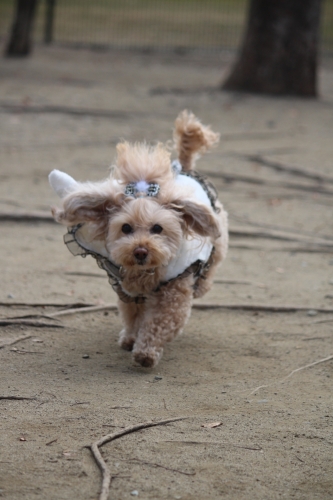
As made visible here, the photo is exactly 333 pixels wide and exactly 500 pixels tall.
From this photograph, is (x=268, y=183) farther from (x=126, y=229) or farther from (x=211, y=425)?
(x=211, y=425)

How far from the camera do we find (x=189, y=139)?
480 cm

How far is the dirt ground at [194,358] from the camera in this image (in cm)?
303

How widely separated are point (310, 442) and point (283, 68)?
1002 cm

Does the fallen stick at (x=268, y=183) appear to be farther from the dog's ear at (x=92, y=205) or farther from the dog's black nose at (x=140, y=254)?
the dog's black nose at (x=140, y=254)

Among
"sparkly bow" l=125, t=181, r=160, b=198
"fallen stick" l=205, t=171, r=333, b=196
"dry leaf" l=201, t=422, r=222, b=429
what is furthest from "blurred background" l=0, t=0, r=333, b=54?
"dry leaf" l=201, t=422, r=222, b=429

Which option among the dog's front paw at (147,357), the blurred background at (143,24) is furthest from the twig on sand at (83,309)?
the blurred background at (143,24)

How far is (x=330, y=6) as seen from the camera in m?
29.1

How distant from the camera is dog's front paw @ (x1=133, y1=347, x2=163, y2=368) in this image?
399 centimetres

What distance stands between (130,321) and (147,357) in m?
0.40

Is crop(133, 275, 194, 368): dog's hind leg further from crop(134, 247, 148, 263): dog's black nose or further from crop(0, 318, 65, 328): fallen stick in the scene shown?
crop(0, 318, 65, 328): fallen stick

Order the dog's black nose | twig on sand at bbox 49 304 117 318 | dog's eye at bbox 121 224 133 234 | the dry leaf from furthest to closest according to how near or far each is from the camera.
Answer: twig on sand at bbox 49 304 117 318, dog's eye at bbox 121 224 133 234, the dog's black nose, the dry leaf

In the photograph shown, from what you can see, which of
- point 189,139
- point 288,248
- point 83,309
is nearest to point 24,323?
point 83,309

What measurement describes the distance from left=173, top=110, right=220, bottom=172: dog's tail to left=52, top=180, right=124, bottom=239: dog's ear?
94cm

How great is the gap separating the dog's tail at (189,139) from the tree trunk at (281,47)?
7914 mm
